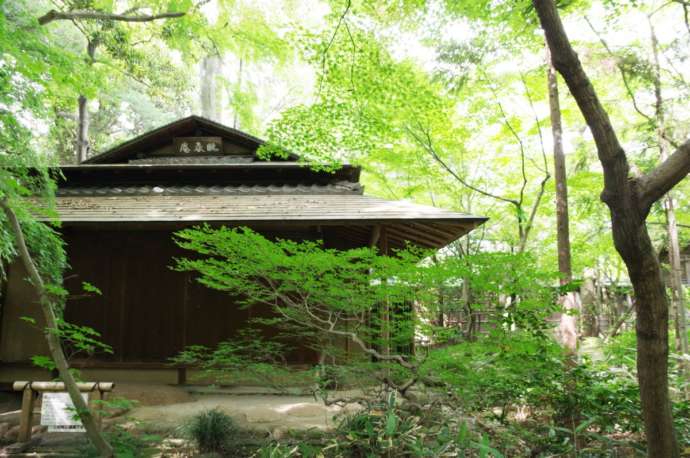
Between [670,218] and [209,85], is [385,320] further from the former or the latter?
[209,85]

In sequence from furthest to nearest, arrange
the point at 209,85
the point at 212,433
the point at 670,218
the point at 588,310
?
1. the point at 209,85
2. the point at 588,310
3. the point at 670,218
4. the point at 212,433

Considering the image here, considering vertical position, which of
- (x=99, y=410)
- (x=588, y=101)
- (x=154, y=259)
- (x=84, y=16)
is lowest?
(x=99, y=410)

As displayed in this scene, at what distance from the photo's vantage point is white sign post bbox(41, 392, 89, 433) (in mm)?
4742

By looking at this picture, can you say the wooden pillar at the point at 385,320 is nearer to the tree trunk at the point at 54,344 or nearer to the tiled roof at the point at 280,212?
the tiled roof at the point at 280,212

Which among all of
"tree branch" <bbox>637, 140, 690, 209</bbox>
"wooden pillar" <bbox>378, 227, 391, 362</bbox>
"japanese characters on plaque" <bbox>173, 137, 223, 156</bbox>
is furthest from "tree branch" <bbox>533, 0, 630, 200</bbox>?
"japanese characters on plaque" <bbox>173, 137, 223, 156</bbox>

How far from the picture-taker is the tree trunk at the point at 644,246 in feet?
9.91

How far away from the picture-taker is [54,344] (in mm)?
4000

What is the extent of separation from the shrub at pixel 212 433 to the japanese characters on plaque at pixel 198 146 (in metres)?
6.28

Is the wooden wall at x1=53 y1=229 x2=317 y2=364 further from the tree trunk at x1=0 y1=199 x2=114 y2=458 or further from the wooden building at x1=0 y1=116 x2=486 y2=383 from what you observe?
the tree trunk at x1=0 y1=199 x2=114 y2=458

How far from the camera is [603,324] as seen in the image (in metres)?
20.7

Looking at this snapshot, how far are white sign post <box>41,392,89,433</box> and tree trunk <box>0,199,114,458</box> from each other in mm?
722

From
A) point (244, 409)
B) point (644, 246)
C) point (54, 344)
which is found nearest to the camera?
point (644, 246)

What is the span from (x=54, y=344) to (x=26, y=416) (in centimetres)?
213

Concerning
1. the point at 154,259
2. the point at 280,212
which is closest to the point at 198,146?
the point at 154,259
